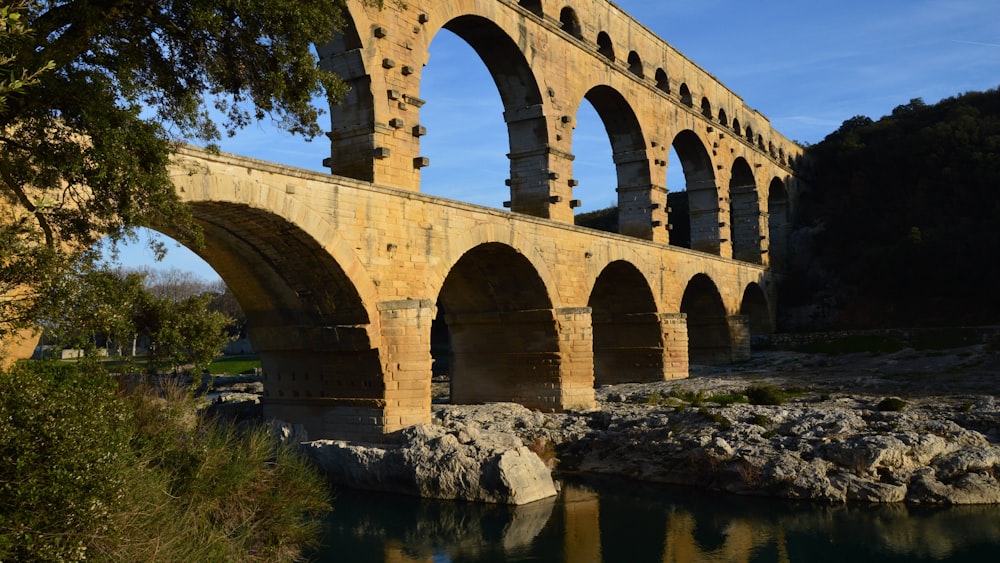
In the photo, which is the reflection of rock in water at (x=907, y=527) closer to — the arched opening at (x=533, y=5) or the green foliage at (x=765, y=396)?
the green foliage at (x=765, y=396)

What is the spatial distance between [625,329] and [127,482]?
21310 millimetres

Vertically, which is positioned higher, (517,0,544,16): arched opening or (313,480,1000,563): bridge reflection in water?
(517,0,544,16): arched opening

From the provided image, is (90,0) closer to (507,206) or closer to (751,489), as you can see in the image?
(751,489)

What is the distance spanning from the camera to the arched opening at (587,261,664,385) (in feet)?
87.4

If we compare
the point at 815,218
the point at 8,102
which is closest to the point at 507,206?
the point at 8,102

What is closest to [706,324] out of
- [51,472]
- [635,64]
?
[635,64]

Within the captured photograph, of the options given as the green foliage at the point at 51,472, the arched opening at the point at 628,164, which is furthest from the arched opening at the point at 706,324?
the green foliage at the point at 51,472

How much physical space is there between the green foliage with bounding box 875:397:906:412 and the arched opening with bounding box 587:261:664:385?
9005mm

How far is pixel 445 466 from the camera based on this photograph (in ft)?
48.6

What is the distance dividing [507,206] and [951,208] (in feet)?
103

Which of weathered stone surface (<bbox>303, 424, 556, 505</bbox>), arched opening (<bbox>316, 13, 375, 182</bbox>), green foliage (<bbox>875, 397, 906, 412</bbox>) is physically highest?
arched opening (<bbox>316, 13, 375, 182</bbox>)

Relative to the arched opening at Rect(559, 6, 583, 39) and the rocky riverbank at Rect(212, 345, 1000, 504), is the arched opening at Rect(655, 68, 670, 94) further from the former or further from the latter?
the rocky riverbank at Rect(212, 345, 1000, 504)

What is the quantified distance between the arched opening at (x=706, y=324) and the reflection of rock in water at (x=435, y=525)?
19.7 m

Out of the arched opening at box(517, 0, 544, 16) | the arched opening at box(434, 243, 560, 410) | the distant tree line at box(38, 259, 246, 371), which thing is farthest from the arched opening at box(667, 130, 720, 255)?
the distant tree line at box(38, 259, 246, 371)
